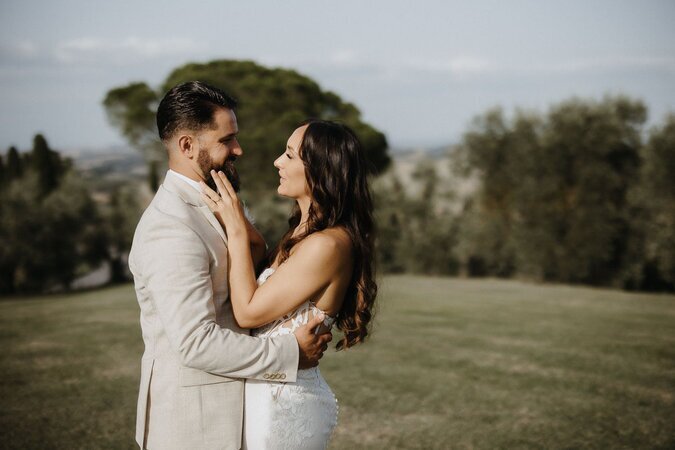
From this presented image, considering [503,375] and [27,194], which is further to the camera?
[27,194]

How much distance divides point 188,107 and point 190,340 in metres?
0.96

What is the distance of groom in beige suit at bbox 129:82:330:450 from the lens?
226cm

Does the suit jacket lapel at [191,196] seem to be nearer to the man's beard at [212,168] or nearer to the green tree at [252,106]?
the man's beard at [212,168]

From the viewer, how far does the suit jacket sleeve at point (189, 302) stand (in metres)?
2.24

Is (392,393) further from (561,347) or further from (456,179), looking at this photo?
(456,179)

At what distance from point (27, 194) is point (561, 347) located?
59.9ft

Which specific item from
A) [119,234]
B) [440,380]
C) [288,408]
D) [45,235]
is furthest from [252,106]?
[288,408]

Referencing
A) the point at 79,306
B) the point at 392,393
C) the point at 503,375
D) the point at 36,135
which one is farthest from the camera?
the point at 36,135

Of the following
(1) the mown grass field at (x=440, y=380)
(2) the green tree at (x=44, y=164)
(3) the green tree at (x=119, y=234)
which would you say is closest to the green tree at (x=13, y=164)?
(2) the green tree at (x=44, y=164)

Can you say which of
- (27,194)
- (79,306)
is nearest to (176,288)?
(79,306)

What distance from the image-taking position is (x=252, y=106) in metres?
28.1

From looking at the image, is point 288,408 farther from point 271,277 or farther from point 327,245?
point 327,245

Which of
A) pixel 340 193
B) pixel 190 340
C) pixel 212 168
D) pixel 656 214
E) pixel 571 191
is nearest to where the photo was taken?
pixel 190 340

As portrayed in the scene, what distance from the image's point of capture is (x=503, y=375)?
8234mm
